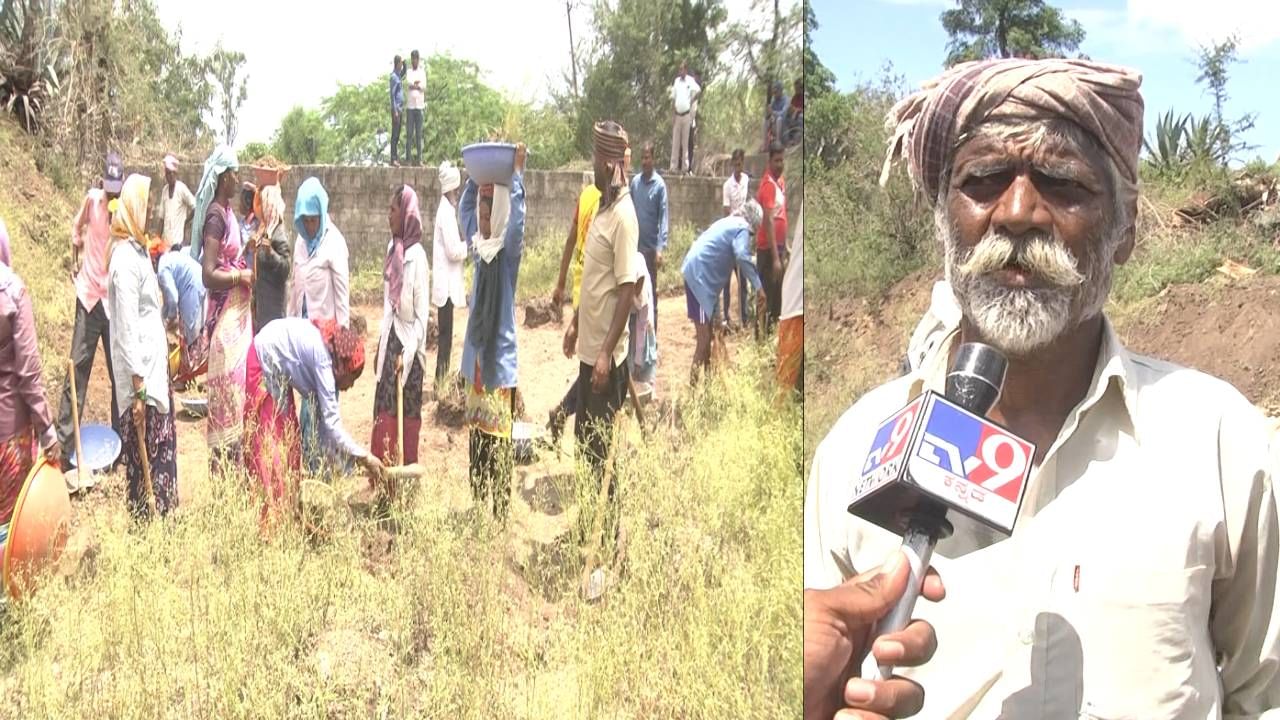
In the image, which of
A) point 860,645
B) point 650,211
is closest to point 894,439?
point 860,645

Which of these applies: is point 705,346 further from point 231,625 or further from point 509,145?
point 231,625

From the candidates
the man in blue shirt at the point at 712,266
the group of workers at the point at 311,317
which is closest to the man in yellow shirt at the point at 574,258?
the group of workers at the point at 311,317

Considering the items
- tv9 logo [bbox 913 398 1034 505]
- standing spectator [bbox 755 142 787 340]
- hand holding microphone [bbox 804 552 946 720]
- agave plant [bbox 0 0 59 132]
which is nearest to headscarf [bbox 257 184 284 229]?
standing spectator [bbox 755 142 787 340]

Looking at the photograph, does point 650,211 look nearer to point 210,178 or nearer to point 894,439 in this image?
point 210,178

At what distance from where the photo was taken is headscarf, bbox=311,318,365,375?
4746 mm

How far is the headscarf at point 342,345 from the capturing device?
4746 mm

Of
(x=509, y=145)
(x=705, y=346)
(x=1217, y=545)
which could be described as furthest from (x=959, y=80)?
(x=509, y=145)

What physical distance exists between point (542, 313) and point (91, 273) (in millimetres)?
2358

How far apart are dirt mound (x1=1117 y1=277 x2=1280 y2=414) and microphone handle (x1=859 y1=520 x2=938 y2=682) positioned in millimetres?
5010

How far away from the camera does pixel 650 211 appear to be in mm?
4191

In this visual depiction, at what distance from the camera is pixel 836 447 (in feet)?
5.88

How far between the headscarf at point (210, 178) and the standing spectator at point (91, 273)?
0.58m

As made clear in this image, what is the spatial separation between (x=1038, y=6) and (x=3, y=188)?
207 inches

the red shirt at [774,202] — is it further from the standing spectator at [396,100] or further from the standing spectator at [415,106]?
the standing spectator at [396,100]
